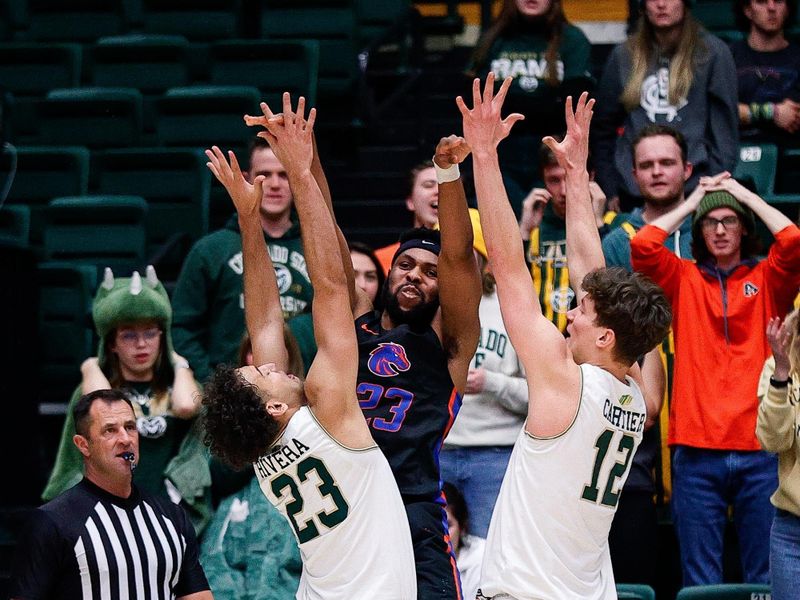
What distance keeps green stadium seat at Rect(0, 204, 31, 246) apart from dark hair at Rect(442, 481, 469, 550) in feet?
10.3

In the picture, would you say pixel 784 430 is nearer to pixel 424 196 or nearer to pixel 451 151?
pixel 451 151

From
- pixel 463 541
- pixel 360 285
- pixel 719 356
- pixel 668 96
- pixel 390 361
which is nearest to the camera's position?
pixel 390 361

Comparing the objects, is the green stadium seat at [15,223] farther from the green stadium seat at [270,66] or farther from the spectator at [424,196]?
the spectator at [424,196]

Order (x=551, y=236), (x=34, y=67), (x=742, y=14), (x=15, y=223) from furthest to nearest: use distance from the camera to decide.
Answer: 1. (x=34, y=67)
2. (x=15, y=223)
3. (x=742, y=14)
4. (x=551, y=236)

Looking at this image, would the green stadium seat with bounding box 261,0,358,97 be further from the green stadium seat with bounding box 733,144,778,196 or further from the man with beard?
the man with beard

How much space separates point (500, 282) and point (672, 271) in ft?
6.20

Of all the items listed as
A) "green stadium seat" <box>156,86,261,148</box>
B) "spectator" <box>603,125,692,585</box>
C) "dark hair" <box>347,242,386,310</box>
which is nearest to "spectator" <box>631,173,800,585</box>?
"spectator" <box>603,125,692,585</box>

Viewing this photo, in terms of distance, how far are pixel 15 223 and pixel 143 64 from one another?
67.9 inches

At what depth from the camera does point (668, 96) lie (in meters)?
7.41

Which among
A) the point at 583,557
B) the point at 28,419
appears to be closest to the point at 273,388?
the point at 583,557

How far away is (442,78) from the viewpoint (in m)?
9.69

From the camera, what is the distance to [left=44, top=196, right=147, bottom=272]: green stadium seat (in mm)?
8008

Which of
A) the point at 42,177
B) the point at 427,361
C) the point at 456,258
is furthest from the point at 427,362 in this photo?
the point at 42,177

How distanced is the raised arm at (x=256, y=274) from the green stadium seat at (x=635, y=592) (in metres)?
1.53
